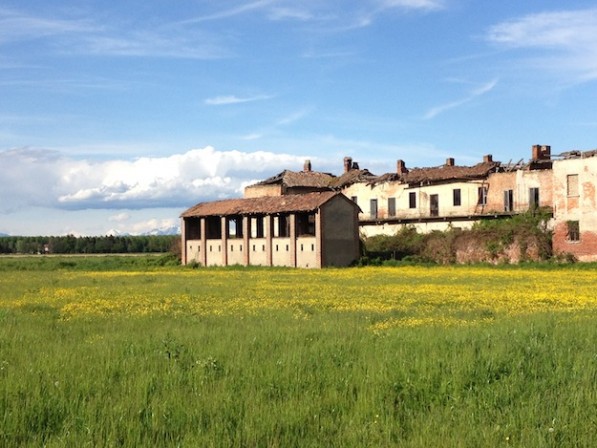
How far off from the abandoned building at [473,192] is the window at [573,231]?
6 cm

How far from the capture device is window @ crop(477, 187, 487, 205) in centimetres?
5588

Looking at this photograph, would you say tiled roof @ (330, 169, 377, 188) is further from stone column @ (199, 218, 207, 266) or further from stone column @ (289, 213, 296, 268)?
stone column @ (199, 218, 207, 266)

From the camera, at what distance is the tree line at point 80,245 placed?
417ft

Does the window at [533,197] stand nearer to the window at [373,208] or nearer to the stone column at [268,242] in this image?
the window at [373,208]

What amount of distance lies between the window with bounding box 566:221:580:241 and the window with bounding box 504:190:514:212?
20.0 feet

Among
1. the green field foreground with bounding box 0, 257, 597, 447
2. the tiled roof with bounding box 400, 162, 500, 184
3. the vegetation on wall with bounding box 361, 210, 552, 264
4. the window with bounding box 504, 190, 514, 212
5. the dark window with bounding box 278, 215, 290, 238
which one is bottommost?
the green field foreground with bounding box 0, 257, 597, 447

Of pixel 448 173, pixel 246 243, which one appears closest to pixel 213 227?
pixel 246 243

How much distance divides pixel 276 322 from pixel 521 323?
16.6 feet

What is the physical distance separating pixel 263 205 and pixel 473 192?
1636 cm

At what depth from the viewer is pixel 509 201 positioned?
54219 millimetres

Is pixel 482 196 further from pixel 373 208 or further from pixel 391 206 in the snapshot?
pixel 373 208

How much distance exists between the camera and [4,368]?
10344 millimetres

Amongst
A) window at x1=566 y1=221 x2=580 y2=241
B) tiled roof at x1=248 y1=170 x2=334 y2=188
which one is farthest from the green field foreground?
tiled roof at x1=248 y1=170 x2=334 y2=188

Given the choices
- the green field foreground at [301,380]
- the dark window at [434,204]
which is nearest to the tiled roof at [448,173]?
the dark window at [434,204]
